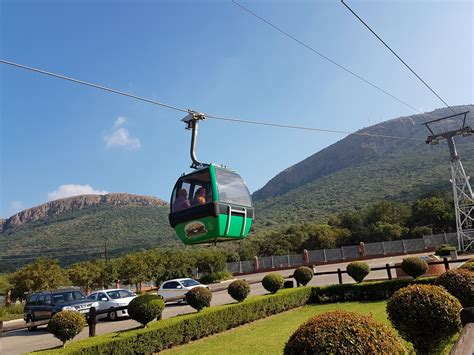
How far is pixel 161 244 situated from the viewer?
82.8m

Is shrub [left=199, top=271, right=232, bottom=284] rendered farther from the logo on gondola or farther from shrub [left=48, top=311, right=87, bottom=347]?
the logo on gondola

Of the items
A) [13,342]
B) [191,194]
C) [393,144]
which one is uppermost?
[393,144]

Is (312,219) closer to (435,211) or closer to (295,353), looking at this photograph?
(435,211)

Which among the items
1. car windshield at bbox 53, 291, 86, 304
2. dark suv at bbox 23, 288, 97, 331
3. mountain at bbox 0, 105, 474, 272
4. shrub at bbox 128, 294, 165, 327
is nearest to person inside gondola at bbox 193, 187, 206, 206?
shrub at bbox 128, 294, 165, 327

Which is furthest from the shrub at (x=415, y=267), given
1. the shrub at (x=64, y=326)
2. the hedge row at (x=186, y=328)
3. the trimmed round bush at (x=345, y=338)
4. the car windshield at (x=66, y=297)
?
the car windshield at (x=66, y=297)

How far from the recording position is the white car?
19172 mm

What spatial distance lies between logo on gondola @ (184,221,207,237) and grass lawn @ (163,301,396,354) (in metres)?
3.99

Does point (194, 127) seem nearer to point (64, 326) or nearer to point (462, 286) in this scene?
point (64, 326)

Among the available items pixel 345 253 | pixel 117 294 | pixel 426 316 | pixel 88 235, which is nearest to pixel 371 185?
pixel 345 253

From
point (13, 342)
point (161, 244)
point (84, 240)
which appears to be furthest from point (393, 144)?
point (13, 342)

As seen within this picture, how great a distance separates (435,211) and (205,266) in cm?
3430

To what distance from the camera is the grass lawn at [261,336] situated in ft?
36.2

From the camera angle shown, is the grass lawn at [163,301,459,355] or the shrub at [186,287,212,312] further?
the shrub at [186,287,212,312]

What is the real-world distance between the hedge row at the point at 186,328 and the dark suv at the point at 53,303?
22.2 feet
